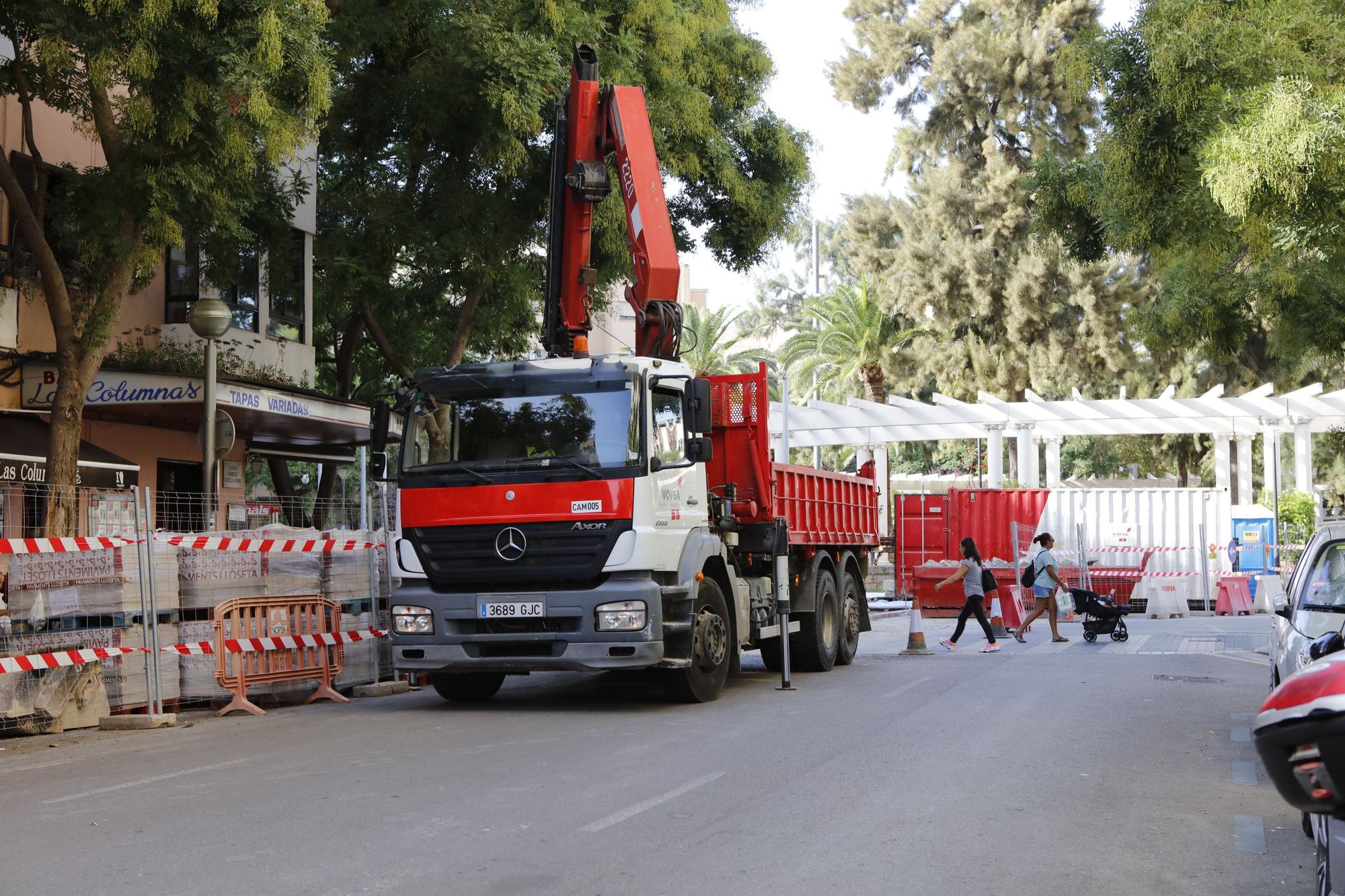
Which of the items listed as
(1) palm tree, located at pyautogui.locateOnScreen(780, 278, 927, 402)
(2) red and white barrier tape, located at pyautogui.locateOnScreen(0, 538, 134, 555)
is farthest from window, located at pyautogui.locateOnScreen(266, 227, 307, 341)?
(1) palm tree, located at pyautogui.locateOnScreen(780, 278, 927, 402)

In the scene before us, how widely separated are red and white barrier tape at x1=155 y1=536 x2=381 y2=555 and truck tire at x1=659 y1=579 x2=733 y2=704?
4.29 meters

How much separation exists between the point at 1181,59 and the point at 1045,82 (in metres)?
40.5

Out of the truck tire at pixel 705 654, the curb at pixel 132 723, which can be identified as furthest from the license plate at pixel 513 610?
the curb at pixel 132 723

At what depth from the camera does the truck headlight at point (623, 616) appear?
1148cm

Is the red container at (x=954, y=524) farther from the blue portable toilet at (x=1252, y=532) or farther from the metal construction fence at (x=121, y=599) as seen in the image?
the metal construction fence at (x=121, y=599)

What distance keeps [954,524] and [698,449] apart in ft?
Answer: 66.7

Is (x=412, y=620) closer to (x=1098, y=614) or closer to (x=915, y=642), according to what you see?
(x=915, y=642)

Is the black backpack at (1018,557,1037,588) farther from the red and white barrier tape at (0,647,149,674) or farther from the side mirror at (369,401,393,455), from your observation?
the red and white barrier tape at (0,647,149,674)

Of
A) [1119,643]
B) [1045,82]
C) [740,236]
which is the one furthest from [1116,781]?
[1045,82]

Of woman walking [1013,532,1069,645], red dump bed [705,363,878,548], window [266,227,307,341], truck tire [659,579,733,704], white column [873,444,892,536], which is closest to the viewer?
truck tire [659,579,733,704]

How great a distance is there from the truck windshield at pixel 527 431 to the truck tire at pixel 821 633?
16.5 ft

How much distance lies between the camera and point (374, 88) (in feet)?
65.7

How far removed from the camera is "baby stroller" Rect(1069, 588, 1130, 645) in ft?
69.8

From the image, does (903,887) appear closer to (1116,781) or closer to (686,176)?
(1116,781)
